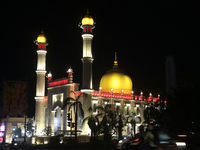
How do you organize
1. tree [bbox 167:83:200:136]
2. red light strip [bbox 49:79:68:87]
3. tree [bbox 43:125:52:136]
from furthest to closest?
1. red light strip [bbox 49:79:68:87]
2. tree [bbox 43:125:52:136]
3. tree [bbox 167:83:200:136]

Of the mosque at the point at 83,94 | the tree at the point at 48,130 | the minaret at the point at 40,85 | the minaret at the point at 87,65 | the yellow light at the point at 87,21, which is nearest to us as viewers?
the minaret at the point at 87,65

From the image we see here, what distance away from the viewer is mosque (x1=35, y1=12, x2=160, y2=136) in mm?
51500

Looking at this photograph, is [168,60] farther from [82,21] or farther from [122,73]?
[122,73]

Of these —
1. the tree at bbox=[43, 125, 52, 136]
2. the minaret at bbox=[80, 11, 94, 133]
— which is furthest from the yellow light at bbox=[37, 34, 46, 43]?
the tree at bbox=[43, 125, 52, 136]

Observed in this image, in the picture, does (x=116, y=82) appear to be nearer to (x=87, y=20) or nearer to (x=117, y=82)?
(x=117, y=82)

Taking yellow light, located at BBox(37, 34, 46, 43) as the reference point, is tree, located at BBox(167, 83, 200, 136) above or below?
below

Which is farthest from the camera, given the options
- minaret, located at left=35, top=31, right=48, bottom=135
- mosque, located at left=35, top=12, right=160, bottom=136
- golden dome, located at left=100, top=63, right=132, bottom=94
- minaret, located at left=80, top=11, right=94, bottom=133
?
golden dome, located at left=100, top=63, right=132, bottom=94

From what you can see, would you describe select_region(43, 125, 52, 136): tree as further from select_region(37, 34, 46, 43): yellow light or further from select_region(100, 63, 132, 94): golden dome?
select_region(37, 34, 46, 43): yellow light

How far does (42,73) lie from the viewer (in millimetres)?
60688

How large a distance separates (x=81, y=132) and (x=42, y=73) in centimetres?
1605

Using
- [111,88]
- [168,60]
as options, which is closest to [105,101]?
[111,88]

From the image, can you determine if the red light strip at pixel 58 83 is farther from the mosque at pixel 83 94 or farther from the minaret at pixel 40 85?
the minaret at pixel 40 85

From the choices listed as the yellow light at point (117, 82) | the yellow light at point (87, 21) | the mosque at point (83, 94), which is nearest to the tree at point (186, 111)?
the mosque at point (83, 94)

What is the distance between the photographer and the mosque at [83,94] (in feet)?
169
